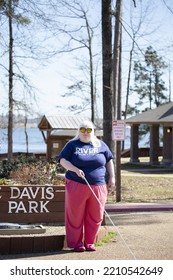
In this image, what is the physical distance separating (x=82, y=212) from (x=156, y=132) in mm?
24800

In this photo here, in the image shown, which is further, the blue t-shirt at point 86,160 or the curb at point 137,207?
the curb at point 137,207

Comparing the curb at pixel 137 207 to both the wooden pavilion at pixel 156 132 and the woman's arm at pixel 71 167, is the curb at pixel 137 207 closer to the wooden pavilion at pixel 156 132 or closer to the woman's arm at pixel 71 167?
the woman's arm at pixel 71 167

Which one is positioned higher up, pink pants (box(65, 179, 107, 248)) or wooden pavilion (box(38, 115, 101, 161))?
wooden pavilion (box(38, 115, 101, 161))

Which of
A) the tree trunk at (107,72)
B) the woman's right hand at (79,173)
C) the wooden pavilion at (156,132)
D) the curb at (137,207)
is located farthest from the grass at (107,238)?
the wooden pavilion at (156,132)

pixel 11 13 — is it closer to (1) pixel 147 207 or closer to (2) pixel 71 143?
(1) pixel 147 207

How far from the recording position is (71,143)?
770cm

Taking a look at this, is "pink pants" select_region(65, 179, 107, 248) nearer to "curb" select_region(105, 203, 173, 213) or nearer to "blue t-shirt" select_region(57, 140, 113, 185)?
"blue t-shirt" select_region(57, 140, 113, 185)

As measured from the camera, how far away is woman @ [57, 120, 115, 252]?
760 centimetres

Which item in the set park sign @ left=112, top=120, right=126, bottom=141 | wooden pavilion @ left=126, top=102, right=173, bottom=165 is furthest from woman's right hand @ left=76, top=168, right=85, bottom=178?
wooden pavilion @ left=126, top=102, right=173, bottom=165

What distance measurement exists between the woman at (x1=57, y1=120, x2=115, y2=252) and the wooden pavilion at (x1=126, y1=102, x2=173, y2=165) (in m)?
21.3

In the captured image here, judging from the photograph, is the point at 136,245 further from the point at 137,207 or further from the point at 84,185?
the point at 137,207

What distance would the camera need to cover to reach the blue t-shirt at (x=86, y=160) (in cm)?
760

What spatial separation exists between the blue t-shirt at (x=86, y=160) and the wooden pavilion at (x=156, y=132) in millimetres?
21371
